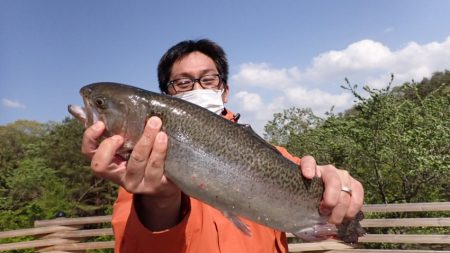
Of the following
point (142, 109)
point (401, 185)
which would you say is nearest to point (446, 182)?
point (401, 185)

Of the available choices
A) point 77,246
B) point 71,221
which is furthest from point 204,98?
point 77,246

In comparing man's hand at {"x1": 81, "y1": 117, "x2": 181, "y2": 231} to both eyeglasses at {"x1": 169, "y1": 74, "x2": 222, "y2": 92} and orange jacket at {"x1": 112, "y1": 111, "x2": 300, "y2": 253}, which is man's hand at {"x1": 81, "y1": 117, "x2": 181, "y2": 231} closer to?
orange jacket at {"x1": 112, "y1": 111, "x2": 300, "y2": 253}

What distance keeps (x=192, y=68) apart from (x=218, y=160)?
215cm

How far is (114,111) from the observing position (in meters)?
2.81

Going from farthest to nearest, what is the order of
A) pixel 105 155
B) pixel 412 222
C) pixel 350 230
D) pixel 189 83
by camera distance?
1. pixel 412 222
2. pixel 189 83
3. pixel 350 230
4. pixel 105 155

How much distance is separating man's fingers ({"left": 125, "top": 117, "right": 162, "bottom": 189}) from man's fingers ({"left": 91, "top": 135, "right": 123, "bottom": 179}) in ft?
0.36

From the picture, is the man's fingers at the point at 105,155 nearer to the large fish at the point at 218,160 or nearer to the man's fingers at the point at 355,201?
the large fish at the point at 218,160

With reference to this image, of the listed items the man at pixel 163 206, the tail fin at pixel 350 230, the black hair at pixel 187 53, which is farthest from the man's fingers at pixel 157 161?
the black hair at pixel 187 53

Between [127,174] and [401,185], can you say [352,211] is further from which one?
[401,185]

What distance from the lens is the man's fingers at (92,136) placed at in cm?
271

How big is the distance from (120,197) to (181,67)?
1775 millimetres

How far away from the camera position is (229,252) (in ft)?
10.4

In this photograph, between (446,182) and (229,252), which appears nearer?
(229,252)

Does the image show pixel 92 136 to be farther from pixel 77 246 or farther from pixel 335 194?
pixel 77 246
